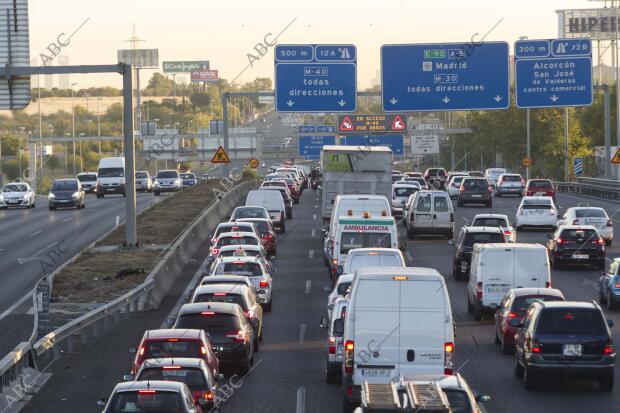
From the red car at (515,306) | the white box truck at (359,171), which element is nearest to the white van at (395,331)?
the red car at (515,306)

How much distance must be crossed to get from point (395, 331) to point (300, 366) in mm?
5913

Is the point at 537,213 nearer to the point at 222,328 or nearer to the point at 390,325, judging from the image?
the point at 222,328

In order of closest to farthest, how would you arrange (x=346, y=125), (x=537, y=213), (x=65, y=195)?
(x=537, y=213), (x=65, y=195), (x=346, y=125)

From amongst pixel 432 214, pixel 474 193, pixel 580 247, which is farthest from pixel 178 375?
pixel 474 193

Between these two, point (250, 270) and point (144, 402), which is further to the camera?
point (250, 270)

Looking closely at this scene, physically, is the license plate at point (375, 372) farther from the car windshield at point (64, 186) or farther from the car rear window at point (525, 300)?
the car windshield at point (64, 186)

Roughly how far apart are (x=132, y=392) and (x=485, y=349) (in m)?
12.3

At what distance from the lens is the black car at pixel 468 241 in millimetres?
36812

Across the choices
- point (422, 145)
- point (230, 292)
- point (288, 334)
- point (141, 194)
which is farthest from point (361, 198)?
point (422, 145)

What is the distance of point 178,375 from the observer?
16781mm

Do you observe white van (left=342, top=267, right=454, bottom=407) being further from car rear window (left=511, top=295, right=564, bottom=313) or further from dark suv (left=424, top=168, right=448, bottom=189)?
dark suv (left=424, top=168, right=448, bottom=189)

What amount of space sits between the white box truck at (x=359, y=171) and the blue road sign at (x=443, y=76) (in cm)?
416

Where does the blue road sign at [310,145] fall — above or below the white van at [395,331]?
above

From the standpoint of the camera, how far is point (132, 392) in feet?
47.4
